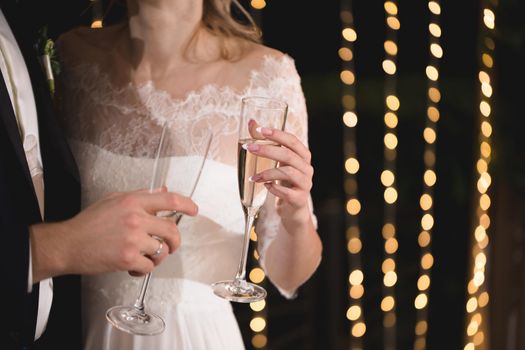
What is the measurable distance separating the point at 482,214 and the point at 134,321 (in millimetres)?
2132

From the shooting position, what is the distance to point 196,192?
5.38 feet

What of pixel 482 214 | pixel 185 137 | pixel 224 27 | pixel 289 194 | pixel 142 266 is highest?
pixel 224 27

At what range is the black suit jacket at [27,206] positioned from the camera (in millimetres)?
1109

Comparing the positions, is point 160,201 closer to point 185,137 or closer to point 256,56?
point 185,137

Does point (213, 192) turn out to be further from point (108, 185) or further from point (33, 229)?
point (33, 229)

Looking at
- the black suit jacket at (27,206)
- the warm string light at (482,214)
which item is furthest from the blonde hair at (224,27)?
the warm string light at (482,214)

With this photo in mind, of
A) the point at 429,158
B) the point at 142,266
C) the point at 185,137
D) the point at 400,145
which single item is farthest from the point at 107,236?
the point at 400,145

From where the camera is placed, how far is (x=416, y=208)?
4.32 m

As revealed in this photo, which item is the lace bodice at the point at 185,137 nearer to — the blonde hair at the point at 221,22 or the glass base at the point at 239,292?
the blonde hair at the point at 221,22

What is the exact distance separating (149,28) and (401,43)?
1537mm

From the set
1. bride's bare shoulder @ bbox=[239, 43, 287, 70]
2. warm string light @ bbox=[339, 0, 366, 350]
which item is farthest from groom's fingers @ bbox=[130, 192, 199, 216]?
warm string light @ bbox=[339, 0, 366, 350]

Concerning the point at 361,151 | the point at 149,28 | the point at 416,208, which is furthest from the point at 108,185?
the point at 416,208

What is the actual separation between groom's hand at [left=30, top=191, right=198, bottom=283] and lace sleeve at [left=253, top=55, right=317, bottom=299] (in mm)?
570

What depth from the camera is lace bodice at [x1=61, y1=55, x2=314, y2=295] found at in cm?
165
